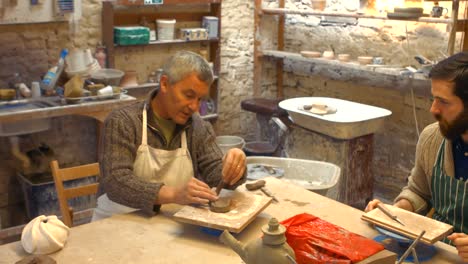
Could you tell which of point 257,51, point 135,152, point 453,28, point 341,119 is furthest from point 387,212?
point 257,51

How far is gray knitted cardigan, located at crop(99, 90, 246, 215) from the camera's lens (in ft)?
8.21

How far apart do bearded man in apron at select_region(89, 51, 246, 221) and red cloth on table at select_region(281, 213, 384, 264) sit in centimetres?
59

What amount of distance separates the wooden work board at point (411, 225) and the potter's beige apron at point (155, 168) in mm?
935

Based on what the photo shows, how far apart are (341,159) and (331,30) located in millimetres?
1901

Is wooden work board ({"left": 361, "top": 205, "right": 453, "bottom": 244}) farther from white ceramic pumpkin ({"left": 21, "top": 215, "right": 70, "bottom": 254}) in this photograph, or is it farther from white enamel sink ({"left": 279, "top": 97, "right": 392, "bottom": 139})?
white enamel sink ({"left": 279, "top": 97, "right": 392, "bottom": 139})

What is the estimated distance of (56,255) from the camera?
6.95ft

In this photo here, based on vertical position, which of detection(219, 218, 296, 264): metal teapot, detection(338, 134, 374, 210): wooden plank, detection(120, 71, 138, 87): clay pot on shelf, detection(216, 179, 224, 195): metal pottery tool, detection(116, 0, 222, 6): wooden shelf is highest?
detection(116, 0, 222, 6): wooden shelf

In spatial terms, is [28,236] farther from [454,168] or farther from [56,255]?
[454,168]

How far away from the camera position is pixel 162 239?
2266mm

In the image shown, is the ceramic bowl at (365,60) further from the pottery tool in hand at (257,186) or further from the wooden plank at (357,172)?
the pottery tool in hand at (257,186)

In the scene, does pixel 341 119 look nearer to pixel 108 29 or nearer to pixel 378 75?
pixel 378 75

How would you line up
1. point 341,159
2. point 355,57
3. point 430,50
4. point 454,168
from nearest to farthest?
point 454,168 < point 341,159 < point 430,50 < point 355,57

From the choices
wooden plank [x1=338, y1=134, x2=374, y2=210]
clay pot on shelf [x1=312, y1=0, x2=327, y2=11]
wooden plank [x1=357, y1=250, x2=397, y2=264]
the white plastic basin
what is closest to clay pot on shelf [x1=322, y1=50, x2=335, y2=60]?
clay pot on shelf [x1=312, y1=0, x2=327, y2=11]

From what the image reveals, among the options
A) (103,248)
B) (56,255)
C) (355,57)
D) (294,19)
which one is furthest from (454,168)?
(294,19)
